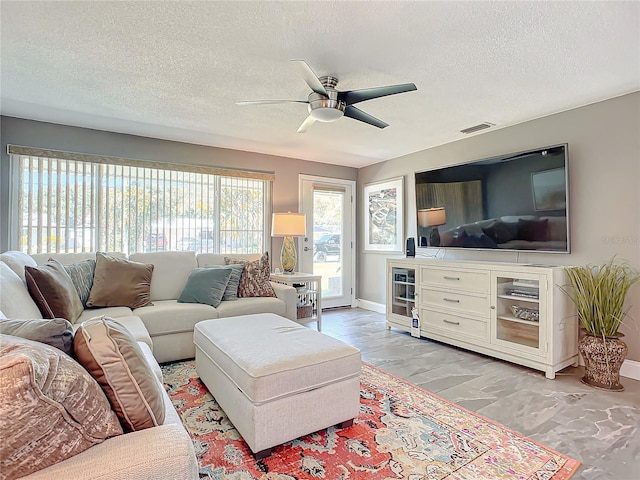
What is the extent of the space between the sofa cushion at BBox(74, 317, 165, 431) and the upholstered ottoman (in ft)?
2.31

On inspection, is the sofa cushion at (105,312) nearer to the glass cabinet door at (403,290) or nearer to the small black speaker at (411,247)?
the glass cabinet door at (403,290)

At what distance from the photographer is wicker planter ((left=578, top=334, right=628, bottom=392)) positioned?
2.52 metres

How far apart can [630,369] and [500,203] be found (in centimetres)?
169

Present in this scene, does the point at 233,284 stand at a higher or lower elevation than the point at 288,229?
lower

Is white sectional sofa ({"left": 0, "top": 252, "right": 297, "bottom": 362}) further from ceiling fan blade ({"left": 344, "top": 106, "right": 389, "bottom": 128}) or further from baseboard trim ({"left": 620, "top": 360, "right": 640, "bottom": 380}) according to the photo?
baseboard trim ({"left": 620, "top": 360, "right": 640, "bottom": 380})

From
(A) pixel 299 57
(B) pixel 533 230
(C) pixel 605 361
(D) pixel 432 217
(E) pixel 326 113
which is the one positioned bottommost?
(C) pixel 605 361

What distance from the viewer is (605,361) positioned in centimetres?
253

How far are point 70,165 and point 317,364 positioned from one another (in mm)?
3448

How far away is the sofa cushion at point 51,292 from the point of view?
7.07 ft

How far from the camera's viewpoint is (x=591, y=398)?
236 centimetres

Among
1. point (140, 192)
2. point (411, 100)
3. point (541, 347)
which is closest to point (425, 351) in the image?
point (541, 347)

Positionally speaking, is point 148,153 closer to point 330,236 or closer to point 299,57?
point 299,57

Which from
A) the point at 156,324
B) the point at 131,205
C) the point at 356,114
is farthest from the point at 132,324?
the point at 356,114

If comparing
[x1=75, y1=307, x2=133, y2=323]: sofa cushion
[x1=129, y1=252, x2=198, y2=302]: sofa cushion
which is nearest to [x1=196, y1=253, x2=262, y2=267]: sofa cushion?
[x1=129, y1=252, x2=198, y2=302]: sofa cushion
